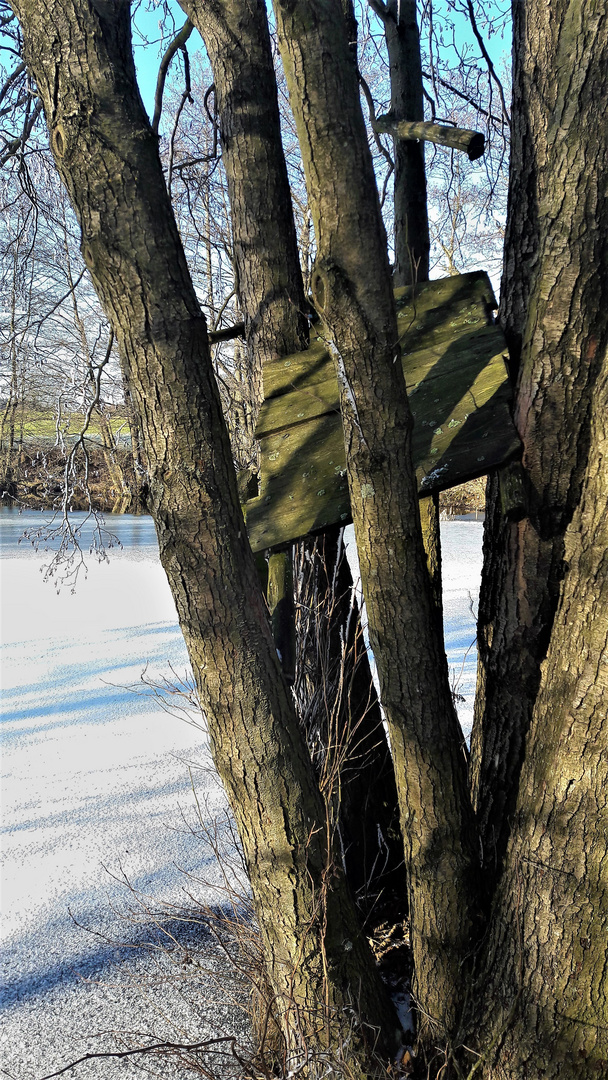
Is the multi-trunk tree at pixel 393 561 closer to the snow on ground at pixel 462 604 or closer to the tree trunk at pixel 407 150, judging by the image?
the tree trunk at pixel 407 150

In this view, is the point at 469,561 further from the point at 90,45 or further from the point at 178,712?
the point at 90,45

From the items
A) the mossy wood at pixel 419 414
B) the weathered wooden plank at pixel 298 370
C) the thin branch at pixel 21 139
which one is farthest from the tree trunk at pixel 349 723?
the thin branch at pixel 21 139

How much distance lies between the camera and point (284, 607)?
263cm

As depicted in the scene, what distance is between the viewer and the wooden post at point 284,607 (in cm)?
262

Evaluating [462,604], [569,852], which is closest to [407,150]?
[569,852]

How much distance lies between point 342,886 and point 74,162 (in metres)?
1.99

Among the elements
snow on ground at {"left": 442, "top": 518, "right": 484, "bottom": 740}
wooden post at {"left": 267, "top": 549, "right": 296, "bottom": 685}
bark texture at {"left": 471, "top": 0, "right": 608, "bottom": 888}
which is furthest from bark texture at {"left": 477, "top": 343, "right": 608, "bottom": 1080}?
snow on ground at {"left": 442, "top": 518, "right": 484, "bottom": 740}

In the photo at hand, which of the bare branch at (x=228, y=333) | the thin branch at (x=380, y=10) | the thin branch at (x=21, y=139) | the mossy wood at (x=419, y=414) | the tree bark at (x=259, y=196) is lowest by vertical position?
the mossy wood at (x=419, y=414)

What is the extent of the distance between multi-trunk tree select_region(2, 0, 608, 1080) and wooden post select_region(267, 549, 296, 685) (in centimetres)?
77

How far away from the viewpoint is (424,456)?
78.2 inches

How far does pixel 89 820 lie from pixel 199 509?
298cm

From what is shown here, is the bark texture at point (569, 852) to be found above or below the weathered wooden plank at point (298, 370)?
below

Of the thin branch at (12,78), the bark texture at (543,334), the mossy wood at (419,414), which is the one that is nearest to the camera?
the bark texture at (543,334)

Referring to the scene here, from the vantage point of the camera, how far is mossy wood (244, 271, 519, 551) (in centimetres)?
194
